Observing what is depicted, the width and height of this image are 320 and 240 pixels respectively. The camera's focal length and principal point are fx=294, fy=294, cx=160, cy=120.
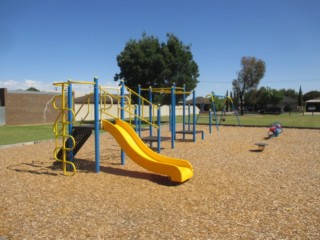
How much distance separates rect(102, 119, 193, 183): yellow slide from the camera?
586cm

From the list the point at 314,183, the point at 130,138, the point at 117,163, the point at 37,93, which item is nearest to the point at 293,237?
the point at 314,183

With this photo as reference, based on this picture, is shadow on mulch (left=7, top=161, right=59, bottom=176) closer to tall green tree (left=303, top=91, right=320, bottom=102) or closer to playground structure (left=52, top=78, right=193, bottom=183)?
playground structure (left=52, top=78, right=193, bottom=183)

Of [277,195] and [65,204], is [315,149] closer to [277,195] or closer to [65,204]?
[277,195]

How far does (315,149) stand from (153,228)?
836 cm

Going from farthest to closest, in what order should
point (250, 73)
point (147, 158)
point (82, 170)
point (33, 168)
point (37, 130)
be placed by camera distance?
point (250, 73), point (37, 130), point (33, 168), point (82, 170), point (147, 158)

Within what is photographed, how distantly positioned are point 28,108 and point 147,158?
22.5 m

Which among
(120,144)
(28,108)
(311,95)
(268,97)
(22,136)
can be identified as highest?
(311,95)

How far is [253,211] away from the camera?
4312 millimetres

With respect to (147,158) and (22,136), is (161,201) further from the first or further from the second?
(22,136)

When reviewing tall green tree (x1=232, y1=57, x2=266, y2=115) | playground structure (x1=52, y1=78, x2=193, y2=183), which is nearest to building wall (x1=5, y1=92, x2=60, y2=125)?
playground structure (x1=52, y1=78, x2=193, y2=183)

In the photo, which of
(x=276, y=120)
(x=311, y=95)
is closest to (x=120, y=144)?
(x=276, y=120)

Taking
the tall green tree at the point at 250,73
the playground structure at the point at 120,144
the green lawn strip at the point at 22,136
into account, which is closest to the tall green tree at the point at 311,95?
the tall green tree at the point at 250,73

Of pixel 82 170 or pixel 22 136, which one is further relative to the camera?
pixel 22 136

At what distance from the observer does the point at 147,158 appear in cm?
648
